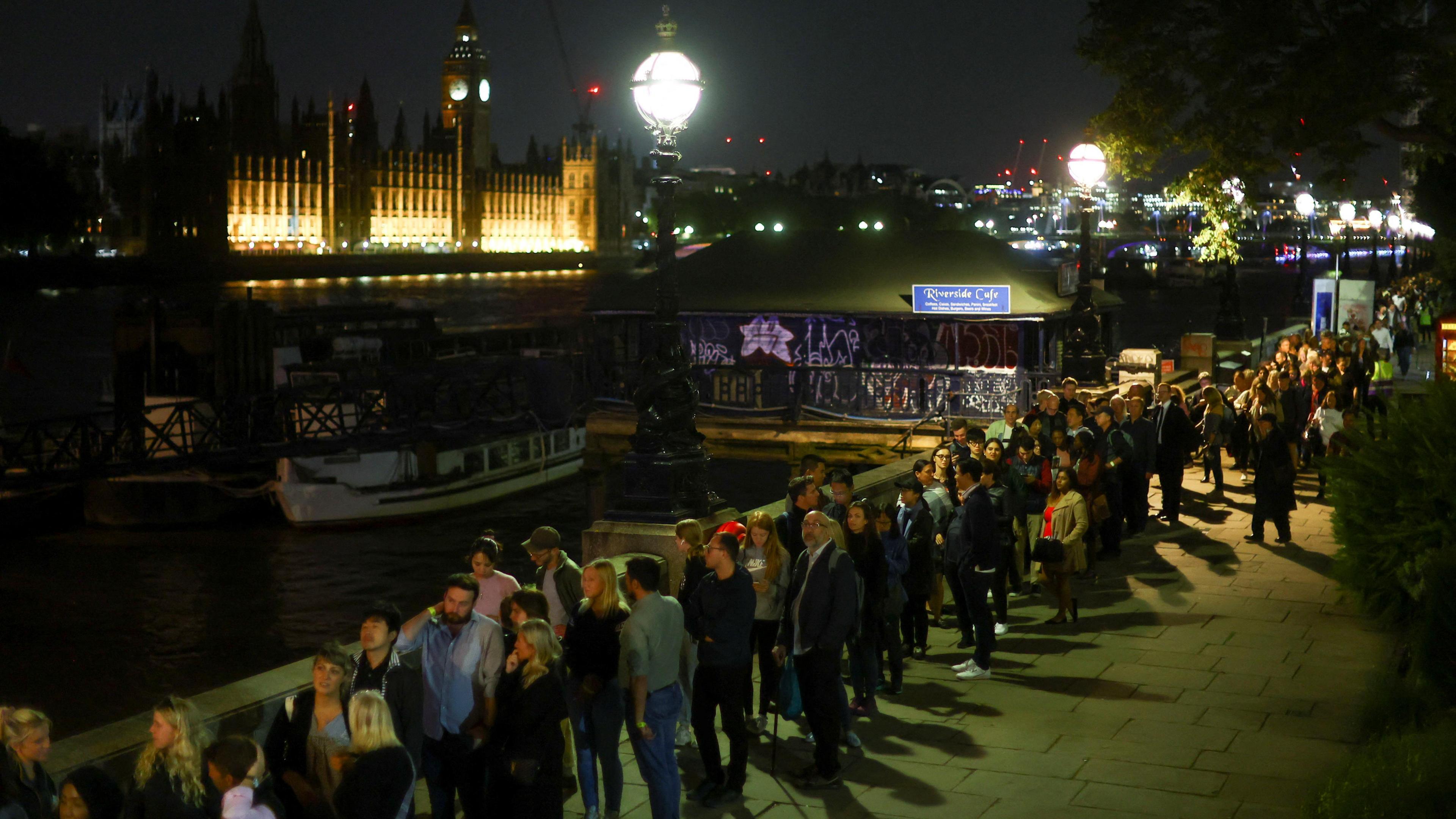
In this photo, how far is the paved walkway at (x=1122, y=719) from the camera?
7.47 metres

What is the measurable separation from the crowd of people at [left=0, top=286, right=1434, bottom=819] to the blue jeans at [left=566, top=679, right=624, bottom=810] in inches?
0.5

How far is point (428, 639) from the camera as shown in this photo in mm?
6789

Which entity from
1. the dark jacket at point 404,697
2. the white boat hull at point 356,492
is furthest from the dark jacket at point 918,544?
the white boat hull at point 356,492

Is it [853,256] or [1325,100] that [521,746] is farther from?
[853,256]

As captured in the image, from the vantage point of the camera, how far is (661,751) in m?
7.12

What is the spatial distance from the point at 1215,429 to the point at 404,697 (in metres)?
13.1

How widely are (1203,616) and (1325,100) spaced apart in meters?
5.83

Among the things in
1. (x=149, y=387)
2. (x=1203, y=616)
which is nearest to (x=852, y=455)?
(x=1203, y=616)

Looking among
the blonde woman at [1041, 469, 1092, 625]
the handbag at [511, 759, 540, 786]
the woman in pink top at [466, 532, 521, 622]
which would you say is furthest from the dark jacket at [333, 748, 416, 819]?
the blonde woman at [1041, 469, 1092, 625]

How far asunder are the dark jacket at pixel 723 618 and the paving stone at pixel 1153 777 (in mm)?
1922

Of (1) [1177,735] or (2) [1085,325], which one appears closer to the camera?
(1) [1177,735]

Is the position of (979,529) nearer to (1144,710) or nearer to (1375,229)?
(1144,710)

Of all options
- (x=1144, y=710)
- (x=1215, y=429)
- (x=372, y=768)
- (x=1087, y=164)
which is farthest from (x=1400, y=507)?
(x=1087, y=164)

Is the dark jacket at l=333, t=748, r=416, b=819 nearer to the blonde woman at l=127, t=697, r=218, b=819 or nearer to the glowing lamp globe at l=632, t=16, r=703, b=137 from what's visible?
the blonde woman at l=127, t=697, r=218, b=819
